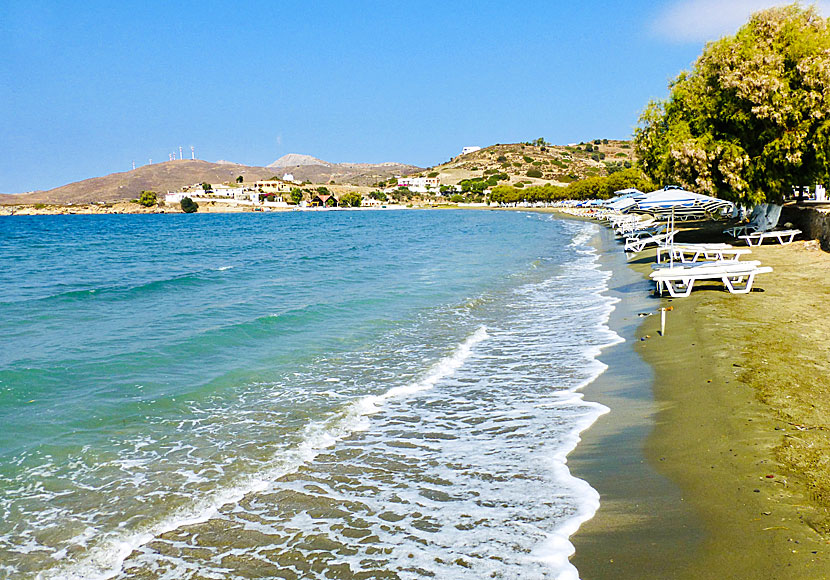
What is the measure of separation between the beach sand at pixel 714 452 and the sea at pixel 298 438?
32 centimetres

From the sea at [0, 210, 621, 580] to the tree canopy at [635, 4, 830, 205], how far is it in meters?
8.13

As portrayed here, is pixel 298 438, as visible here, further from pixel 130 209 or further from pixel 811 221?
pixel 130 209

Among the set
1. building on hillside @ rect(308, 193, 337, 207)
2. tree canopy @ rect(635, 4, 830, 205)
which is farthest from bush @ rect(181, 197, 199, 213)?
tree canopy @ rect(635, 4, 830, 205)

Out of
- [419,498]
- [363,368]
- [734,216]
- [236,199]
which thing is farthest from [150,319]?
[236,199]

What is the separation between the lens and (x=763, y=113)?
1811 cm

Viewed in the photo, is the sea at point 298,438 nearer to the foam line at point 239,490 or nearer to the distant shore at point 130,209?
the foam line at point 239,490

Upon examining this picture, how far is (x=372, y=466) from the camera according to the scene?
570 cm

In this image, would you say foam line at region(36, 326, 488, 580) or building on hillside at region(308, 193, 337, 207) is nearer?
foam line at region(36, 326, 488, 580)

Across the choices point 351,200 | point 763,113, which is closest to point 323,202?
point 351,200

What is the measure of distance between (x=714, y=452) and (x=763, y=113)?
16690mm

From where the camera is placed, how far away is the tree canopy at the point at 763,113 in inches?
703

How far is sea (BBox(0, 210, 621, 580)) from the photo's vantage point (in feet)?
14.0

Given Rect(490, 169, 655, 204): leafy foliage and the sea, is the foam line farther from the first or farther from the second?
Rect(490, 169, 655, 204): leafy foliage

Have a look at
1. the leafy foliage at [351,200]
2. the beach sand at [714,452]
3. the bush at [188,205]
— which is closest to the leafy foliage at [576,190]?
the leafy foliage at [351,200]
